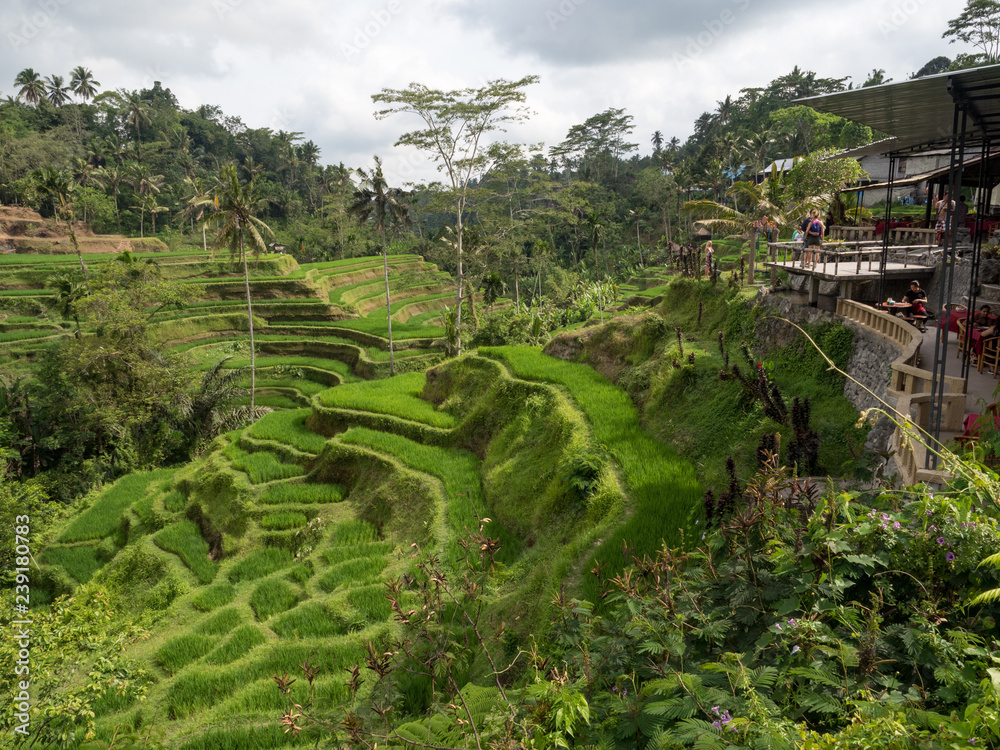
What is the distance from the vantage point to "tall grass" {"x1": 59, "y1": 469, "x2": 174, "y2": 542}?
18.6 metres

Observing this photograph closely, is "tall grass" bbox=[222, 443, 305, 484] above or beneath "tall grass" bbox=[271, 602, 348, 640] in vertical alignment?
above

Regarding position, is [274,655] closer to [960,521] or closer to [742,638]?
[742,638]

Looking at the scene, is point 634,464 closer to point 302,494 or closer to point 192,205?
point 302,494

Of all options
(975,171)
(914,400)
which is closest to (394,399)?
(914,400)

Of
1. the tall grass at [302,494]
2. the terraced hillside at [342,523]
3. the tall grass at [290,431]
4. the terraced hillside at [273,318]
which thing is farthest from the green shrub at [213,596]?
the terraced hillside at [273,318]

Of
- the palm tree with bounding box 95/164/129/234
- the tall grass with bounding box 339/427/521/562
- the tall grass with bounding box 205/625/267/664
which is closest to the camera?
the tall grass with bounding box 205/625/267/664

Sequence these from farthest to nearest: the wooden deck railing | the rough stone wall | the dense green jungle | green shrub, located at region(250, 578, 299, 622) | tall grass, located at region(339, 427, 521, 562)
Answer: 1. tall grass, located at region(339, 427, 521, 562)
2. green shrub, located at region(250, 578, 299, 622)
3. the rough stone wall
4. the wooden deck railing
5. the dense green jungle

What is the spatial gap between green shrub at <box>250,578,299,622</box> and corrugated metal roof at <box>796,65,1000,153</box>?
1255 centimetres

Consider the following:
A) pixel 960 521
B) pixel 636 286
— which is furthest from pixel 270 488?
pixel 636 286

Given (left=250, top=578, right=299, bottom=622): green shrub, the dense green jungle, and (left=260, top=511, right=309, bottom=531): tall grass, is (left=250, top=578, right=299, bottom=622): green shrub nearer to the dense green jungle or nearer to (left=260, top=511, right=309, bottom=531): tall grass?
the dense green jungle

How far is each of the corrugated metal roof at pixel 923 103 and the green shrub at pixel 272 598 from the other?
12.6 m

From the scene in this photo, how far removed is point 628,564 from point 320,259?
57.8m

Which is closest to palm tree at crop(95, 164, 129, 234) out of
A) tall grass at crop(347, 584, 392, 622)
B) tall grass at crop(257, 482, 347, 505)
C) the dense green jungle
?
the dense green jungle

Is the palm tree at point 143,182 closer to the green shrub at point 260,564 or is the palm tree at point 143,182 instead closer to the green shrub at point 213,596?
the green shrub at point 260,564
